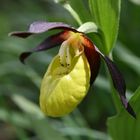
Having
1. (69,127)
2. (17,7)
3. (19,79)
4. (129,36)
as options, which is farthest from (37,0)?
(69,127)

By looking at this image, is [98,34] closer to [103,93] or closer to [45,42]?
[45,42]

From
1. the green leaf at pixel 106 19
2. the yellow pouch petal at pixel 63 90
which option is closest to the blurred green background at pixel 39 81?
the green leaf at pixel 106 19

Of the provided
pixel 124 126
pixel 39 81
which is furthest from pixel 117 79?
pixel 39 81

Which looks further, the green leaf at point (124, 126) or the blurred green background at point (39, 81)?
the blurred green background at point (39, 81)

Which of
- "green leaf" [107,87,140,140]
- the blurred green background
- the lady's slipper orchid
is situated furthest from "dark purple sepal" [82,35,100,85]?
the blurred green background

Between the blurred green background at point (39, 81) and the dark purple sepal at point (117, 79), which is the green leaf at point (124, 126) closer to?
the dark purple sepal at point (117, 79)

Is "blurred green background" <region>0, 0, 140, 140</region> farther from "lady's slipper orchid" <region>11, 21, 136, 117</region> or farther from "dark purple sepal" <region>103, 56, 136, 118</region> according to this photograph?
"dark purple sepal" <region>103, 56, 136, 118</region>

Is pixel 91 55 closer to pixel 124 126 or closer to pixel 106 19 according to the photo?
pixel 106 19
